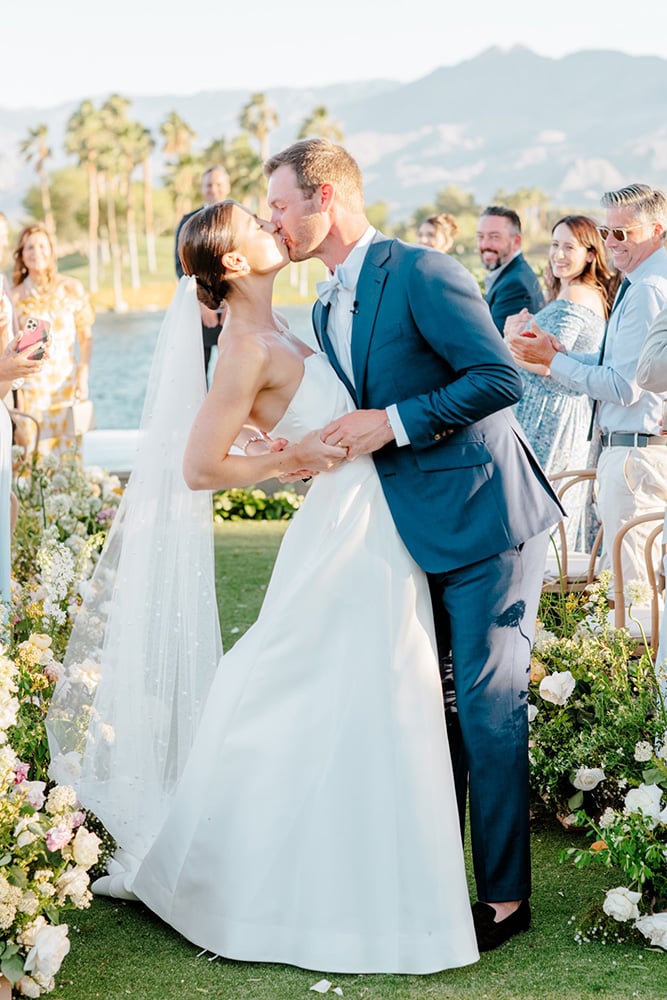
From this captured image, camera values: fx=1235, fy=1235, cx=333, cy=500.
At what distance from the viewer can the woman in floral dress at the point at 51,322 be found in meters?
8.23

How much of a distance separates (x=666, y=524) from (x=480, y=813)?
2.86 feet

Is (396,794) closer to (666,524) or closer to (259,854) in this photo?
(259,854)

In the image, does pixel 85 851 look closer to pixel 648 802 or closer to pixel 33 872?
pixel 33 872

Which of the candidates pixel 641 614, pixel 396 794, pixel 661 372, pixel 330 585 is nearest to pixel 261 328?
pixel 330 585

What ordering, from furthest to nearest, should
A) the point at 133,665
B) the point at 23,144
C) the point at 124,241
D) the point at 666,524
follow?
1. the point at 124,241
2. the point at 23,144
3. the point at 133,665
4. the point at 666,524

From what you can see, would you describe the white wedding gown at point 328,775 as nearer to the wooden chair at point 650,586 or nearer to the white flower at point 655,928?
the white flower at point 655,928

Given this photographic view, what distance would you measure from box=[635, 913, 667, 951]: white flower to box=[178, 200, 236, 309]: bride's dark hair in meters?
1.84

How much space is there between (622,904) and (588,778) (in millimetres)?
513

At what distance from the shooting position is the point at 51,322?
27.7 ft

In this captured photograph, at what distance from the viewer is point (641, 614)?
415 cm

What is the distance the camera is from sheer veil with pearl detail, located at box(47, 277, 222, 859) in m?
3.46

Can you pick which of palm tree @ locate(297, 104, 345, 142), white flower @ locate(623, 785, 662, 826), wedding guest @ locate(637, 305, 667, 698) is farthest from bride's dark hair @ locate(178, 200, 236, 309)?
palm tree @ locate(297, 104, 345, 142)

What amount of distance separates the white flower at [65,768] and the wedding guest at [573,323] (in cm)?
298

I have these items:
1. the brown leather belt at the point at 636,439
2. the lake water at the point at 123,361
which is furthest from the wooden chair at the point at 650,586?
the lake water at the point at 123,361
